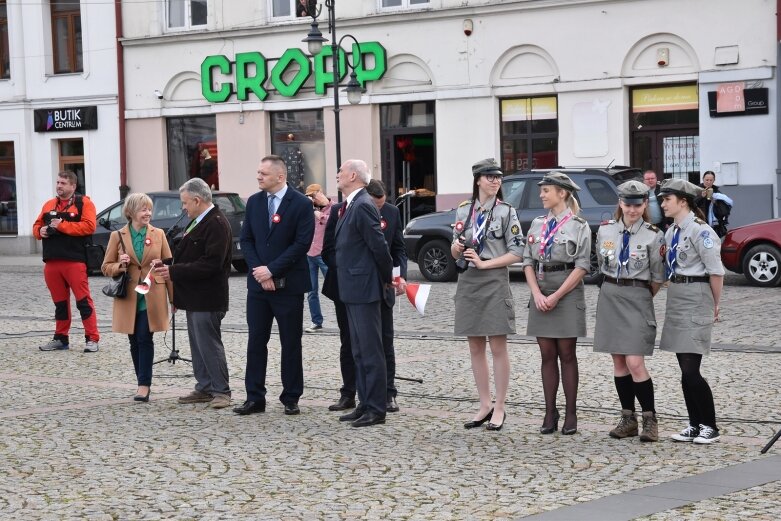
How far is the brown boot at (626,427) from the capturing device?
8562 mm

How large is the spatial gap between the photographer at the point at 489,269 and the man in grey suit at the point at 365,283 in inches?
24.2

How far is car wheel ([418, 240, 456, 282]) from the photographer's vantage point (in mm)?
22375

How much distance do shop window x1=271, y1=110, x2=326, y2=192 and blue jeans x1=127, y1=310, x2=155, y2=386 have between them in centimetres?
1978

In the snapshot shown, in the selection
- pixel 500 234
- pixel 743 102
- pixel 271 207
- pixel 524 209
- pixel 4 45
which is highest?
pixel 4 45

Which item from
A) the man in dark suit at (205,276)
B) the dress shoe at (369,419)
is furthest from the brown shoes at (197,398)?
the dress shoe at (369,419)

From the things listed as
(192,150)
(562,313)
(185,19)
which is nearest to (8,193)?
(192,150)

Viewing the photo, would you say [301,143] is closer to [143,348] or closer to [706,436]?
[143,348]

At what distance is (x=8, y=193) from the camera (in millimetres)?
34688

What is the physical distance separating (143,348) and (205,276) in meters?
0.92

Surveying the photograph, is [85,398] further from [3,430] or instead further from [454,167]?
[454,167]

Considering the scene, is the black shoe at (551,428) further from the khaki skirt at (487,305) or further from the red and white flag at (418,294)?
the red and white flag at (418,294)

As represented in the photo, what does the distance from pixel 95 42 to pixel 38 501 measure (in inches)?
1085

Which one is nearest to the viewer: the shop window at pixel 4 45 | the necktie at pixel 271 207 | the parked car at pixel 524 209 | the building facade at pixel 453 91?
the necktie at pixel 271 207

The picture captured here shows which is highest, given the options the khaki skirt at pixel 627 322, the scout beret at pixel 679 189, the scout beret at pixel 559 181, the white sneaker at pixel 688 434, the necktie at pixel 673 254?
the scout beret at pixel 559 181
